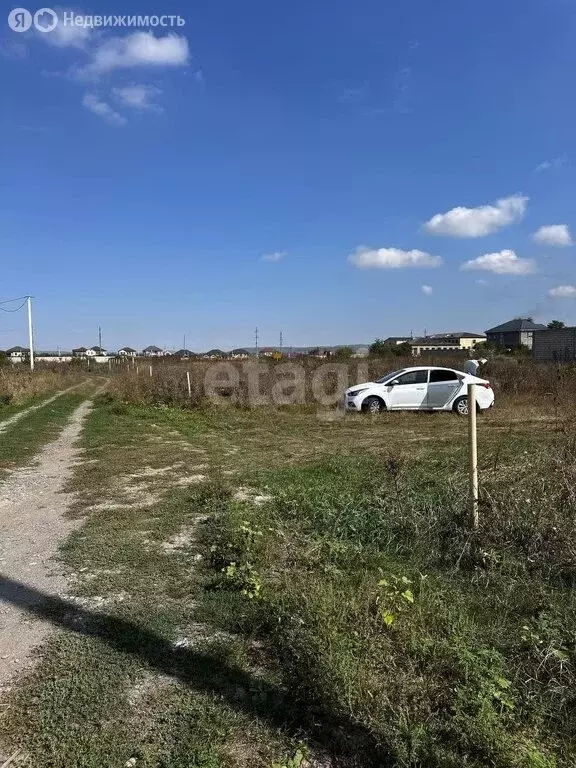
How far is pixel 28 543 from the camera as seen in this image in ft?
17.4

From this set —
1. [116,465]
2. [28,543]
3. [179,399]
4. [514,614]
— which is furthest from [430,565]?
[179,399]

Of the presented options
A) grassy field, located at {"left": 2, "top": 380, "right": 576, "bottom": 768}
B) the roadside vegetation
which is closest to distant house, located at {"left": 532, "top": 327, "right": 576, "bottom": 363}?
the roadside vegetation

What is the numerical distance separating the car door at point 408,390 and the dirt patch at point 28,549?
28.5 ft

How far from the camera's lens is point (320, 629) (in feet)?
10.3

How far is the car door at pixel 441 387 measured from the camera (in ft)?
49.7

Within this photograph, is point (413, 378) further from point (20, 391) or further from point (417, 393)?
point (20, 391)

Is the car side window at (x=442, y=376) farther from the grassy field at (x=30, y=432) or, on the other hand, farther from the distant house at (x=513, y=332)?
the distant house at (x=513, y=332)

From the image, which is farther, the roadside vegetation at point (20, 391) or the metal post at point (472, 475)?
the roadside vegetation at point (20, 391)

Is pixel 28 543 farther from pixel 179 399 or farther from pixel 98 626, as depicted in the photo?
pixel 179 399

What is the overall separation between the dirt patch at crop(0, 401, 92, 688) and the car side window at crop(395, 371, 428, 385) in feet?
29.6

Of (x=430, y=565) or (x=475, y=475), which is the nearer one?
(x=430, y=565)

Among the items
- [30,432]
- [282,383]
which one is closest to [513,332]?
[282,383]

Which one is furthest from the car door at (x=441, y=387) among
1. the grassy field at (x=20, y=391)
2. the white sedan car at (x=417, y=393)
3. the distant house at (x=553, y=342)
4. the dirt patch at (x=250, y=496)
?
the distant house at (x=553, y=342)

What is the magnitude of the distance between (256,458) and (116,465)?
2.31m
